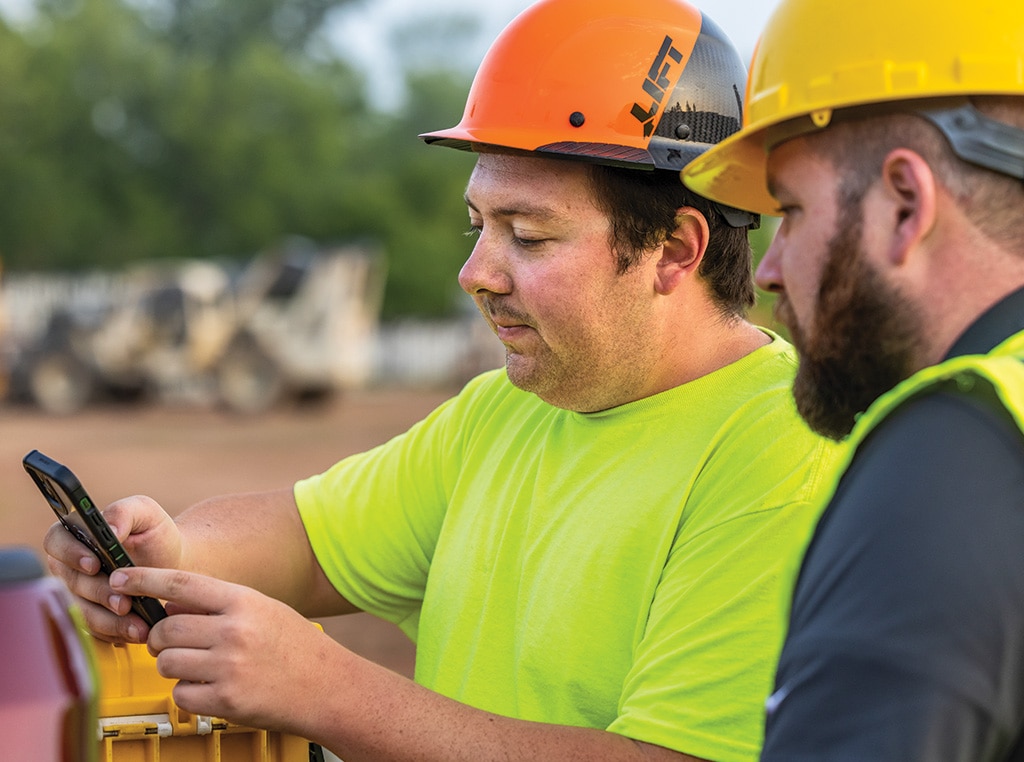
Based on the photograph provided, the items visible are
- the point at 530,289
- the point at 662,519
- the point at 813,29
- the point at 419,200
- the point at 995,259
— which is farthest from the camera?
the point at 419,200

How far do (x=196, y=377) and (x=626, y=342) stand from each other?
19.6 meters

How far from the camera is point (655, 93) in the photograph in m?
2.33

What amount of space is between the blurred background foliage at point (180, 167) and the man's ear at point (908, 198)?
37.0 metres

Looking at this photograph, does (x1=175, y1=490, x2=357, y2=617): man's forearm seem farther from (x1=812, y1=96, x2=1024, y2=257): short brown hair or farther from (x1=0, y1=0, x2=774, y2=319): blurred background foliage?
(x1=0, y1=0, x2=774, y2=319): blurred background foliage

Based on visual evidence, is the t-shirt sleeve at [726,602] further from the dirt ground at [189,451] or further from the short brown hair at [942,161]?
the dirt ground at [189,451]

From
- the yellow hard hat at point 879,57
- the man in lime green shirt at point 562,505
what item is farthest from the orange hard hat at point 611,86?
the yellow hard hat at point 879,57

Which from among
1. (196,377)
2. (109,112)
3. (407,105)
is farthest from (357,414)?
(407,105)

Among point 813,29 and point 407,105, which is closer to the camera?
point 813,29

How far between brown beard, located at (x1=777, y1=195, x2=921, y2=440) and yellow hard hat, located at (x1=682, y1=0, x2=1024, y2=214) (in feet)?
0.43

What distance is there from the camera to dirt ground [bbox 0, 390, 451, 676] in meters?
10.6

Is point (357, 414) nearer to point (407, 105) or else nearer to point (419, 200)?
point (419, 200)

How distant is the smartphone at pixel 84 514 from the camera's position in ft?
6.04

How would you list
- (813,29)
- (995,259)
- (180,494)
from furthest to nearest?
(180,494), (813,29), (995,259)

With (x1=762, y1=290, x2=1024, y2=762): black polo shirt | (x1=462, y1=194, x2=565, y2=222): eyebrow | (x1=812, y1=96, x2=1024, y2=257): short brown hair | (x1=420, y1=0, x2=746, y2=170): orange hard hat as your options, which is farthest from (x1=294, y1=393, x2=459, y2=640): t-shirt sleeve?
(x1=762, y1=290, x2=1024, y2=762): black polo shirt
